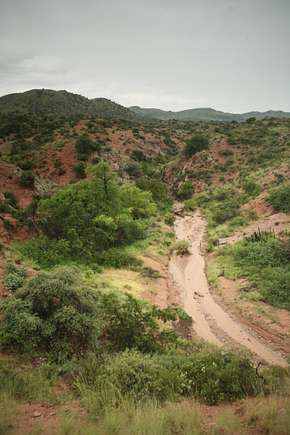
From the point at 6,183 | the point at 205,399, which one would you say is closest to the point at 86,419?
the point at 205,399

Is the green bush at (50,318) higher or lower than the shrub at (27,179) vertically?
lower

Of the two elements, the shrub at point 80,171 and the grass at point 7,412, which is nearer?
the grass at point 7,412

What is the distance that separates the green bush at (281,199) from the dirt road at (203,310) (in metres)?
7.28

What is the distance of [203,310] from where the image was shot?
16.5 meters

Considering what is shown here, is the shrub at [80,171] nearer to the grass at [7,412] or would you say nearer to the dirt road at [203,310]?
the dirt road at [203,310]

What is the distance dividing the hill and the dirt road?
68119 millimetres

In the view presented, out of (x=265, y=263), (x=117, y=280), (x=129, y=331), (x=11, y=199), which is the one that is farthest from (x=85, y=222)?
(x=129, y=331)

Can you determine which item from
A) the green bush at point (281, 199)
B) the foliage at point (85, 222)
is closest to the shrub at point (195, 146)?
the green bush at point (281, 199)

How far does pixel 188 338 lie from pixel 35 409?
817 cm

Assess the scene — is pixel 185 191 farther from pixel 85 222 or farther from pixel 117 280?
pixel 117 280

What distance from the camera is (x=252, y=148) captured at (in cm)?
4972

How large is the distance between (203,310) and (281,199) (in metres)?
15.5

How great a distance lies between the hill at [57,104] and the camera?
8556cm

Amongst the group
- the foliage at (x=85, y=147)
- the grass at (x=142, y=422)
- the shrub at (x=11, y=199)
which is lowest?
the grass at (x=142, y=422)
